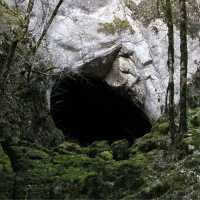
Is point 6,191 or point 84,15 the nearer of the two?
point 6,191

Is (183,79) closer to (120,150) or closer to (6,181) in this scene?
(120,150)

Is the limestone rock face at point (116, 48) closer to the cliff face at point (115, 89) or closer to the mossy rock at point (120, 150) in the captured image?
the cliff face at point (115, 89)

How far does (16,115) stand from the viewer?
301 inches

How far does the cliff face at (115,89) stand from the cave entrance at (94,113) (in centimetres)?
173

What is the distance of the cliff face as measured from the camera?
489 cm

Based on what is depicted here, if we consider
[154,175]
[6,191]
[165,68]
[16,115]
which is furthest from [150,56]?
[6,191]

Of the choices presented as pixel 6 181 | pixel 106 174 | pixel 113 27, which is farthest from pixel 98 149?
pixel 113 27

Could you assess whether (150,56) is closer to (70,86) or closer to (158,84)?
(158,84)

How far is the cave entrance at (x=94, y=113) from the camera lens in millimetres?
13617

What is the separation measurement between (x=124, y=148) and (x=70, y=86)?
682cm

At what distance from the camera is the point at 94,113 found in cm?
1587

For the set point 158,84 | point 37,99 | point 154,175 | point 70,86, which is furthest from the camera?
point 70,86

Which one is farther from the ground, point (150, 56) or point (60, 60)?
A: point (150, 56)

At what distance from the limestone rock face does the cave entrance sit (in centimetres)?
146
